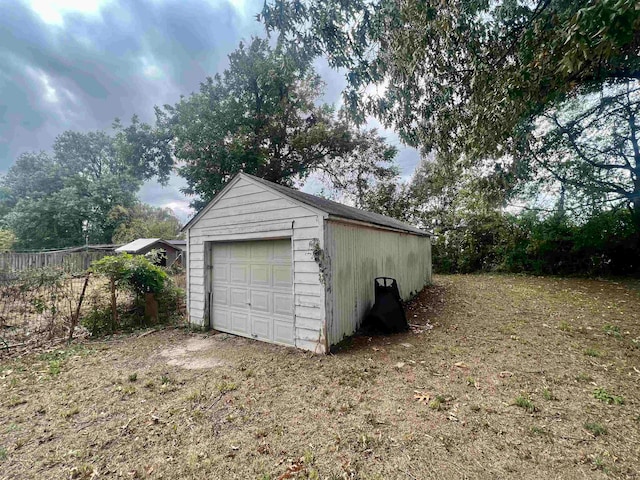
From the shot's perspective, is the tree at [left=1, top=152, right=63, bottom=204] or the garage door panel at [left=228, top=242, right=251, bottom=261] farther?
the tree at [left=1, top=152, right=63, bottom=204]

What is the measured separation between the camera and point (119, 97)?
57.3ft

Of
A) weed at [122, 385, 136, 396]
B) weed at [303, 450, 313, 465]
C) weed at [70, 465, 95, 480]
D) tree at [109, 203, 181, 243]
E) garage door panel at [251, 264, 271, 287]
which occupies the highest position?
tree at [109, 203, 181, 243]

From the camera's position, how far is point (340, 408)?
116 inches

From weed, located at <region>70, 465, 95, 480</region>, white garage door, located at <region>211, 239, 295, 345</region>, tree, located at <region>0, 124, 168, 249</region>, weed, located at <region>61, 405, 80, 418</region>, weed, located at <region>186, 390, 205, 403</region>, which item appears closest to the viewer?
weed, located at <region>70, 465, 95, 480</region>

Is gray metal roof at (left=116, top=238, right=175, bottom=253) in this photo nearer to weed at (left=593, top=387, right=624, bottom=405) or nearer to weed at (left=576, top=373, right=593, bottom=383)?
weed at (left=576, top=373, right=593, bottom=383)

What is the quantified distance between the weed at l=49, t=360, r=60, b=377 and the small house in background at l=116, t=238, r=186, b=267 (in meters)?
12.0

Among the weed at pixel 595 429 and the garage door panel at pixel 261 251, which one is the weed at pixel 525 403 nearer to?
the weed at pixel 595 429

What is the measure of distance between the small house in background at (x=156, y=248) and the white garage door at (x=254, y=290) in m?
11.4

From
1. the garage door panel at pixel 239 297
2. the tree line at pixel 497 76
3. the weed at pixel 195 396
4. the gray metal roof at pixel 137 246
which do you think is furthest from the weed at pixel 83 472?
the gray metal roof at pixel 137 246

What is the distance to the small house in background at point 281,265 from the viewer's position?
15.4ft

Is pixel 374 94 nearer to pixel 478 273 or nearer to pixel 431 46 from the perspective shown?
pixel 431 46

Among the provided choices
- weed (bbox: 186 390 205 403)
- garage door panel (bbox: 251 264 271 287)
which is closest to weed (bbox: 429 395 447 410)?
weed (bbox: 186 390 205 403)

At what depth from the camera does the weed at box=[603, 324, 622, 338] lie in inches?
192

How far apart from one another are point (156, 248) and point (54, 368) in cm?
1257
